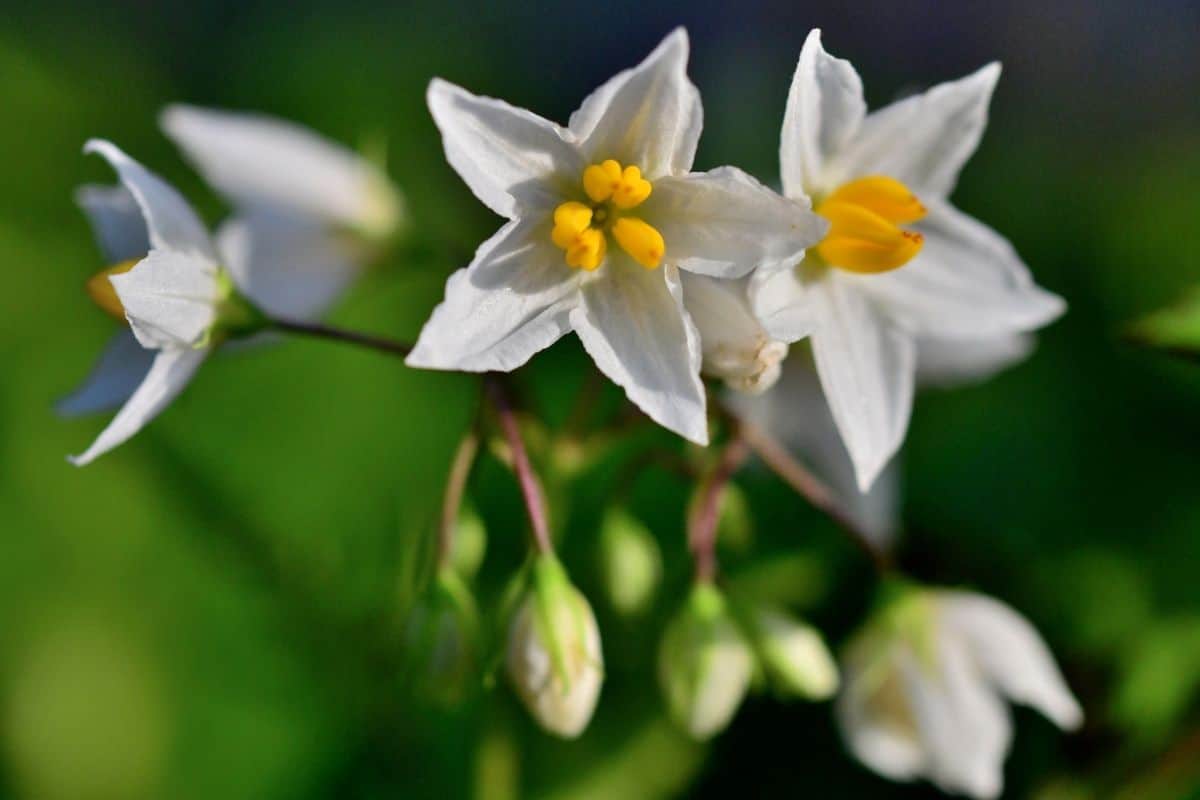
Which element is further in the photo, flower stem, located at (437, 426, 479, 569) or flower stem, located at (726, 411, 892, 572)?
flower stem, located at (726, 411, 892, 572)

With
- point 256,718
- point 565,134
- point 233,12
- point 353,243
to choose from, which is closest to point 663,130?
point 565,134

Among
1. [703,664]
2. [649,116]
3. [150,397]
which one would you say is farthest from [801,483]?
[150,397]

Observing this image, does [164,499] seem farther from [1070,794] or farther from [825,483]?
[1070,794]

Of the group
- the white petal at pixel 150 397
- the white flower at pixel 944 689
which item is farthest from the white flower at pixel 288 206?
the white flower at pixel 944 689

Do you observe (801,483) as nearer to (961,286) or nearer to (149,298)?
(961,286)

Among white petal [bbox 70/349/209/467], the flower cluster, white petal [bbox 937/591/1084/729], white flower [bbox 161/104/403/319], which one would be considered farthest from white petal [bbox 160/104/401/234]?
white petal [bbox 937/591/1084/729]

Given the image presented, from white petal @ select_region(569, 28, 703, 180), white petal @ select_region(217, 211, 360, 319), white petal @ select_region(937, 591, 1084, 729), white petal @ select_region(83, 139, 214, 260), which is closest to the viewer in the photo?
white petal @ select_region(569, 28, 703, 180)

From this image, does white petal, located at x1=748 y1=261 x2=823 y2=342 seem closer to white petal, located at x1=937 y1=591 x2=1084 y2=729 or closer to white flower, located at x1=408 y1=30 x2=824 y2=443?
white flower, located at x1=408 y1=30 x2=824 y2=443

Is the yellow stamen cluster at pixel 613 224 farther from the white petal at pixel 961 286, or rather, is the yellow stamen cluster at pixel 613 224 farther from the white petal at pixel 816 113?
the white petal at pixel 961 286
